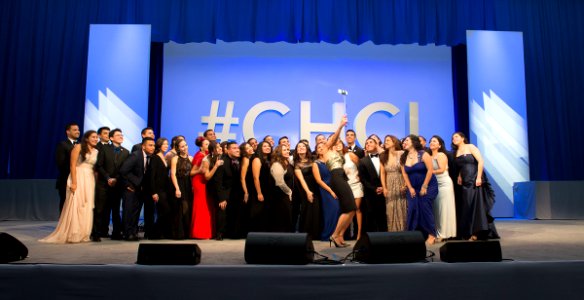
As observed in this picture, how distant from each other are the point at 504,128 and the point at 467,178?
4160 millimetres

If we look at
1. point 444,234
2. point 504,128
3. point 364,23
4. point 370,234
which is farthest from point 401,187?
point 364,23

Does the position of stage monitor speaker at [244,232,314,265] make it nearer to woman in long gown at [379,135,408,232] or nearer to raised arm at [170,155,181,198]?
woman in long gown at [379,135,408,232]

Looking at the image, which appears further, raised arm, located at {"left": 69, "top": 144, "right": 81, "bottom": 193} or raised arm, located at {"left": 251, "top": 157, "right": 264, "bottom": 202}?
raised arm, located at {"left": 251, "top": 157, "right": 264, "bottom": 202}

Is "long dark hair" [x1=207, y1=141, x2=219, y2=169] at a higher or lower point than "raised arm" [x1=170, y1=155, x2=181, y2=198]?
higher

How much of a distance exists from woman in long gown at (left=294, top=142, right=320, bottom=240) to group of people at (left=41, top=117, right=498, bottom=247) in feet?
0.04

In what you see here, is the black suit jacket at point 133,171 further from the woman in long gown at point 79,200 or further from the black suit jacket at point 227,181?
the black suit jacket at point 227,181

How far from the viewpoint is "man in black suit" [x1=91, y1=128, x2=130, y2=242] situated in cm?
609

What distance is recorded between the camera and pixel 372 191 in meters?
6.32

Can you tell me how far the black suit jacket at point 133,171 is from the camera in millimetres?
6203

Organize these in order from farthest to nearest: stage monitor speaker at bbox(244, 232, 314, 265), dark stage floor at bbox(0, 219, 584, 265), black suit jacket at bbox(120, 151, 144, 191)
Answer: black suit jacket at bbox(120, 151, 144, 191) < dark stage floor at bbox(0, 219, 584, 265) < stage monitor speaker at bbox(244, 232, 314, 265)

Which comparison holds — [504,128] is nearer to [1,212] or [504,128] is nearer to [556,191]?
[556,191]

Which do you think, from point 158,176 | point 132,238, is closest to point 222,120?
point 158,176

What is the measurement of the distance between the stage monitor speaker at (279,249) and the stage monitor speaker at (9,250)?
1765 millimetres

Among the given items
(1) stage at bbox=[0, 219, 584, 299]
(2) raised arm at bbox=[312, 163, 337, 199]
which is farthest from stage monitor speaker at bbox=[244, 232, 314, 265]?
(2) raised arm at bbox=[312, 163, 337, 199]
